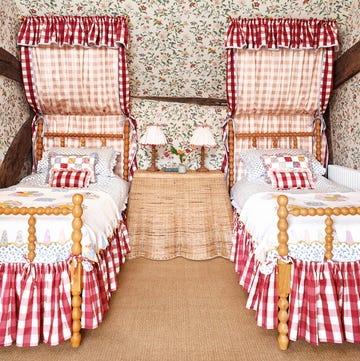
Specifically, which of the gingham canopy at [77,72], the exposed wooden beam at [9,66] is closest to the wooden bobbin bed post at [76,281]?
the exposed wooden beam at [9,66]

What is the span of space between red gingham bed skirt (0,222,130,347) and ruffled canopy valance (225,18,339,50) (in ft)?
9.14

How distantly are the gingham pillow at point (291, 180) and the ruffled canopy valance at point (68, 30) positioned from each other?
1970 mm

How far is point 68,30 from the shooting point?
3895mm

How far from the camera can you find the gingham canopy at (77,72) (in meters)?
3.89

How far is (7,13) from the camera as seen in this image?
3.70 metres

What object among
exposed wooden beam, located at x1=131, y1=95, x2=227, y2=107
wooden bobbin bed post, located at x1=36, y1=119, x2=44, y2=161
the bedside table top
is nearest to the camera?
the bedside table top

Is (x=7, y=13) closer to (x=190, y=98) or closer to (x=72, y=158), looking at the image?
(x=72, y=158)

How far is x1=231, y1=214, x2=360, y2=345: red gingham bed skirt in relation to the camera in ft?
7.18

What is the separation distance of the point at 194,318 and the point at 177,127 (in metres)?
2.50

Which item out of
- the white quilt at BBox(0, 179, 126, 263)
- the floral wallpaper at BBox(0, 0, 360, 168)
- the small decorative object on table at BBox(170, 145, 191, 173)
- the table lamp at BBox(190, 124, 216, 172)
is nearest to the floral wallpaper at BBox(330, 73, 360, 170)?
the floral wallpaper at BBox(0, 0, 360, 168)

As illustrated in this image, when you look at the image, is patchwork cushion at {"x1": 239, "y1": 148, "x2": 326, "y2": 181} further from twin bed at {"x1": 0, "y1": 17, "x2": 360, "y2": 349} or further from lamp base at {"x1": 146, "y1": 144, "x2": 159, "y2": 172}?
lamp base at {"x1": 146, "y1": 144, "x2": 159, "y2": 172}

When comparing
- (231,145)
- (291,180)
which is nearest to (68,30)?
(231,145)

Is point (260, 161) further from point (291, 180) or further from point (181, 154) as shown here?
point (181, 154)

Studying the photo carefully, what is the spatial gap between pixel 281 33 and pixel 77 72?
2.13m
